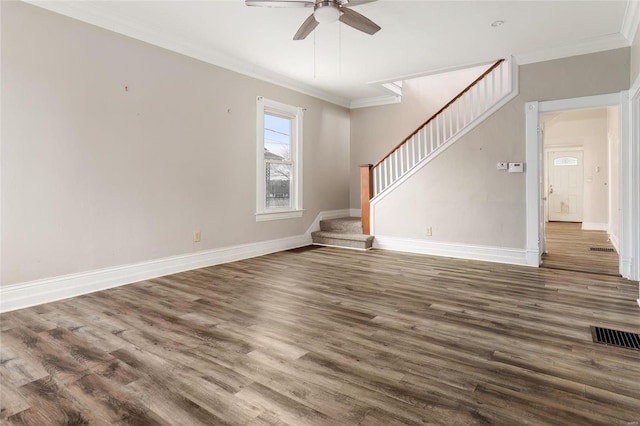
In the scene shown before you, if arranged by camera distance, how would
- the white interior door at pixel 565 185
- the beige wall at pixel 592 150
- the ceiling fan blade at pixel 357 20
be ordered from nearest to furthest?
1. the ceiling fan blade at pixel 357 20
2. the beige wall at pixel 592 150
3. the white interior door at pixel 565 185

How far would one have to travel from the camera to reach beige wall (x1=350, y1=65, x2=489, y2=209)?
22.5 feet

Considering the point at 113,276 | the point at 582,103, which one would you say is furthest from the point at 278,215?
the point at 582,103

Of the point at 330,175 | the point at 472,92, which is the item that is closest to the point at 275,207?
the point at 330,175

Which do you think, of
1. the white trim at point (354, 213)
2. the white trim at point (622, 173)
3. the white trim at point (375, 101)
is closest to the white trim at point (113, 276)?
the white trim at point (354, 213)

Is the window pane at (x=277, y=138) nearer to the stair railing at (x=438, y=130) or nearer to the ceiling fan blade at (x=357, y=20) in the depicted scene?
the stair railing at (x=438, y=130)

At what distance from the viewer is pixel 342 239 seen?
21.6 feet

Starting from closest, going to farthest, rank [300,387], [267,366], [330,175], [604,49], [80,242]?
1. [300,387]
2. [267,366]
3. [80,242]
4. [604,49]
5. [330,175]

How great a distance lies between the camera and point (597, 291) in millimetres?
3770

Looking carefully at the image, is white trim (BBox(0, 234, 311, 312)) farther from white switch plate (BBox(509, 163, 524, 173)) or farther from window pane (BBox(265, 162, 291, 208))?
white switch plate (BBox(509, 163, 524, 173))

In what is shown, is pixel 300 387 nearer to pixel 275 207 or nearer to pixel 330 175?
pixel 275 207

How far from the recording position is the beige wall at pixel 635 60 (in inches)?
149

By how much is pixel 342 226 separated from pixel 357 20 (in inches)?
161

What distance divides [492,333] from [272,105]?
15.4 feet

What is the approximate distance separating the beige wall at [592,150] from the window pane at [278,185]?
6.32 metres
